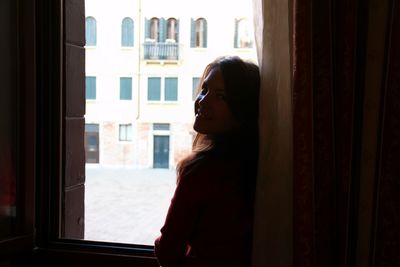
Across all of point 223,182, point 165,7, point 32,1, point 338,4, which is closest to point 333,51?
point 338,4

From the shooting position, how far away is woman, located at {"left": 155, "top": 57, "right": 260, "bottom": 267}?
0.82 metres

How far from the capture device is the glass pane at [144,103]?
70.9 inches

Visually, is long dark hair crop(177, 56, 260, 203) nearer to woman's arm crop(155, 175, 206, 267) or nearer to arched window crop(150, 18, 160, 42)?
woman's arm crop(155, 175, 206, 267)

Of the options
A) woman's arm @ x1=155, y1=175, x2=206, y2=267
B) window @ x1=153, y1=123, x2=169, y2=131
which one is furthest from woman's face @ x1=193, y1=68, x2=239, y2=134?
window @ x1=153, y1=123, x2=169, y2=131

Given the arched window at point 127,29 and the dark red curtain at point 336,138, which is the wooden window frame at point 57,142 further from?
the arched window at point 127,29

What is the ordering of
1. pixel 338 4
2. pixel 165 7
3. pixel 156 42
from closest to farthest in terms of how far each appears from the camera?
1. pixel 338 4
2. pixel 165 7
3. pixel 156 42

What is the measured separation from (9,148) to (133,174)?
1184mm

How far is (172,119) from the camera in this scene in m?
2.21

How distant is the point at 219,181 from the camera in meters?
0.82

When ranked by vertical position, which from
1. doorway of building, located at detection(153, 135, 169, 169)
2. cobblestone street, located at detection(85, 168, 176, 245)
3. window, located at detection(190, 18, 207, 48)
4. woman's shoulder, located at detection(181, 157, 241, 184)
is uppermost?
window, located at detection(190, 18, 207, 48)

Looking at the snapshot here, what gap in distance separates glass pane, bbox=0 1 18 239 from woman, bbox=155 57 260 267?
1.67ft

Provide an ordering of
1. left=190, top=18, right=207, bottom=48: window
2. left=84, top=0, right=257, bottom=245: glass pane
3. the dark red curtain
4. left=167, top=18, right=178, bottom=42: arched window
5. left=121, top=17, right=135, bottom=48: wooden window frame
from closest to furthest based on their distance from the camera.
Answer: the dark red curtain → left=84, top=0, right=257, bottom=245: glass pane → left=190, top=18, right=207, bottom=48: window → left=167, top=18, right=178, bottom=42: arched window → left=121, top=17, right=135, bottom=48: wooden window frame

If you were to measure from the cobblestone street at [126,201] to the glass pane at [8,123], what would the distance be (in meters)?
0.31

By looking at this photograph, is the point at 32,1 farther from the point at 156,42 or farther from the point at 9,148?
the point at 156,42
